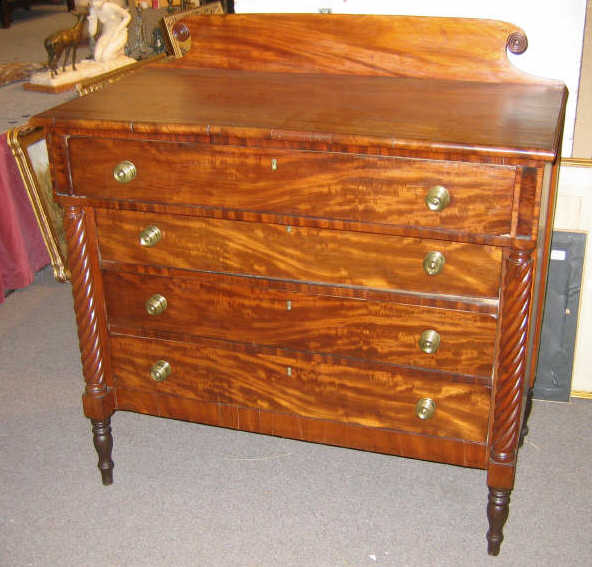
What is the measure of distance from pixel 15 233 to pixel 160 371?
56.8 inches

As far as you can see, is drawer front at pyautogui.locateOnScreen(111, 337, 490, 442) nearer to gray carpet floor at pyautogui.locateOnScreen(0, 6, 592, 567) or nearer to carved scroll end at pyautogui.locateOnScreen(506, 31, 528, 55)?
gray carpet floor at pyautogui.locateOnScreen(0, 6, 592, 567)

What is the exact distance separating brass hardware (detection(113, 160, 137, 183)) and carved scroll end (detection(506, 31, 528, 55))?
3.24 ft

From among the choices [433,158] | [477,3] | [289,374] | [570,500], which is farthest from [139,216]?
[570,500]

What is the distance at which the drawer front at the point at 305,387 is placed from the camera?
190cm

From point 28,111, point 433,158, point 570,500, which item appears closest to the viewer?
point 433,158

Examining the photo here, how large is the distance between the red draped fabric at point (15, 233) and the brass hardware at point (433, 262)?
6.65 feet

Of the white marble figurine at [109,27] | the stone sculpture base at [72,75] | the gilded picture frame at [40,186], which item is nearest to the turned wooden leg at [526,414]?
the gilded picture frame at [40,186]

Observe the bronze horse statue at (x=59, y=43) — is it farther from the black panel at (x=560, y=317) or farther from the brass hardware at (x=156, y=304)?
the black panel at (x=560, y=317)

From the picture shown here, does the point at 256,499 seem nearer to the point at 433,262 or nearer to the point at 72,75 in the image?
the point at 433,262

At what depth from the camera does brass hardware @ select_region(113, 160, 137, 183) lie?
74.0 inches

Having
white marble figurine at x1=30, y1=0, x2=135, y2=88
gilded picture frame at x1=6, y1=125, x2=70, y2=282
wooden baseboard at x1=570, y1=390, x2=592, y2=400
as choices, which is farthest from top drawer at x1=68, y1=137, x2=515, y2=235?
white marble figurine at x1=30, y1=0, x2=135, y2=88

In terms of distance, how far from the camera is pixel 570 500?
221cm

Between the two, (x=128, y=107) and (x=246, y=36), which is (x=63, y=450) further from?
(x=246, y=36)

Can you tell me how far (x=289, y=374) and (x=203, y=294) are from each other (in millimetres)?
297
